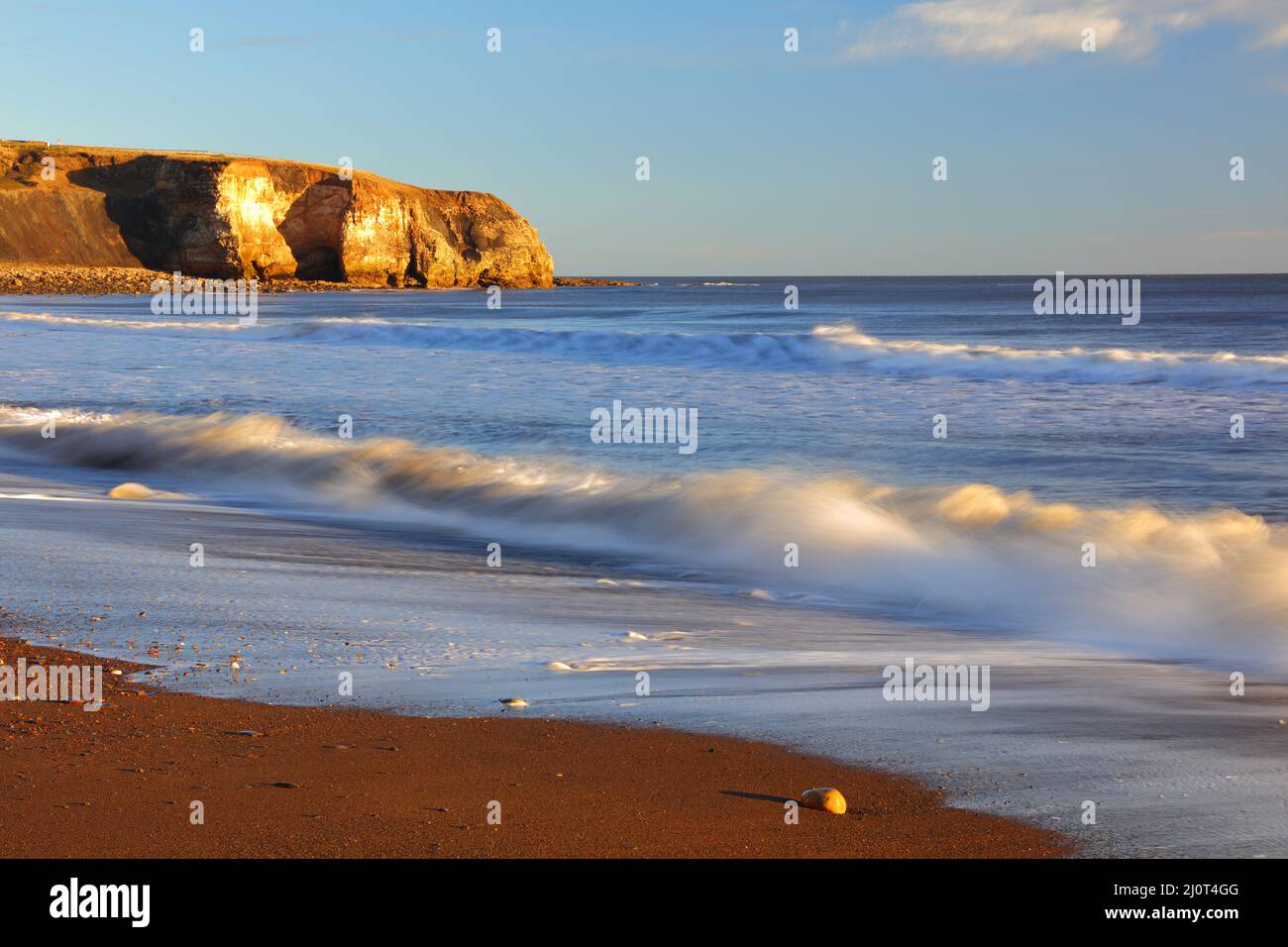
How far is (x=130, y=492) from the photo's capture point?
12367 millimetres

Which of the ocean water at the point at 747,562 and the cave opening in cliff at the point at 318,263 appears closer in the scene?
the ocean water at the point at 747,562

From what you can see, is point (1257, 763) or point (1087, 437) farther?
point (1087, 437)

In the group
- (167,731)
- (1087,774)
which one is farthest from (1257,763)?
(167,731)

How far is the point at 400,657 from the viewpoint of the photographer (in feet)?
19.3

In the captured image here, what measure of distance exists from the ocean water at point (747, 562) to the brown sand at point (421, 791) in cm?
29

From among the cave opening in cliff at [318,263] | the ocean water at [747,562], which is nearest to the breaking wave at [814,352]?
the ocean water at [747,562]

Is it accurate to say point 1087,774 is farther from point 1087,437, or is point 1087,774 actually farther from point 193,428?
point 193,428

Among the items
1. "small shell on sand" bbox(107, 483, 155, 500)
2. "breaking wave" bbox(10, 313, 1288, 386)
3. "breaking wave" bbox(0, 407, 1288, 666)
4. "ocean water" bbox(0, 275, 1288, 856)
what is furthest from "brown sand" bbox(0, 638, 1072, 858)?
"breaking wave" bbox(10, 313, 1288, 386)

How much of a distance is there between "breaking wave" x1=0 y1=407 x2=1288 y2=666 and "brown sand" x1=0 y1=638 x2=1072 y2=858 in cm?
363

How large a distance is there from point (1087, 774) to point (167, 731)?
3353 millimetres

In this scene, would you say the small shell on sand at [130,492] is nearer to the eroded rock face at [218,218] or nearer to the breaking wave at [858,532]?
the breaking wave at [858,532]

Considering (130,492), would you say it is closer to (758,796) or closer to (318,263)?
(758,796)

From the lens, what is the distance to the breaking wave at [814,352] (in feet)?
82.0

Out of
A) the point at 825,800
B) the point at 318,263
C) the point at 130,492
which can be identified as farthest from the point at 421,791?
the point at 318,263
